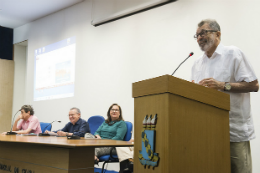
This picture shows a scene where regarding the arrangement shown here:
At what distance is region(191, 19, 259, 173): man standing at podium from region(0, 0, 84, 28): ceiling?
5.10 metres

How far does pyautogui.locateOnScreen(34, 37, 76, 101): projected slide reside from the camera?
6309 millimetres

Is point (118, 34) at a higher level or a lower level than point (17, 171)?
higher

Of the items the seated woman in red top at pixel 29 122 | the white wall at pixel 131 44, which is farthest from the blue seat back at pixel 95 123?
the seated woman in red top at pixel 29 122

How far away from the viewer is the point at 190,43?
4.23 meters

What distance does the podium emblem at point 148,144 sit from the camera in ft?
3.90

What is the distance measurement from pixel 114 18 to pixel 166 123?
4511mm

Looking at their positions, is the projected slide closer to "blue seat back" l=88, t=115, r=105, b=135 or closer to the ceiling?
the ceiling

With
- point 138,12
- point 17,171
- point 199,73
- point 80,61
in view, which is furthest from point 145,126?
point 80,61

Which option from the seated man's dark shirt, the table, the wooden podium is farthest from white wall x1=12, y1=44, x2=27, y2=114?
the wooden podium

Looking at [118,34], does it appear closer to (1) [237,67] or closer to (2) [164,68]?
(2) [164,68]

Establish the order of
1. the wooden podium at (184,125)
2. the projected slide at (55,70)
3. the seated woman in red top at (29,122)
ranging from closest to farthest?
the wooden podium at (184,125)
the seated woman in red top at (29,122)
the projected slide at (55,70)

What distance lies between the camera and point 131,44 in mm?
5121

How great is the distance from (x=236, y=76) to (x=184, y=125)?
65 centimetres

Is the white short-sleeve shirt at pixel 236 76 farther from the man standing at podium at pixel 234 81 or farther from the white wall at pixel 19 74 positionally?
→ the white wall at pixel 19 74
